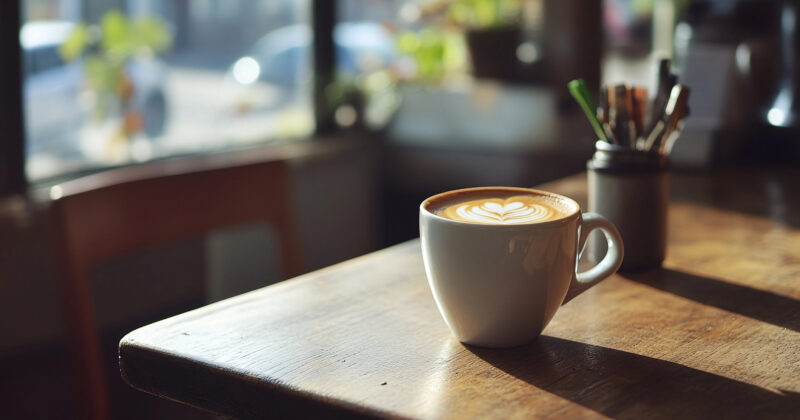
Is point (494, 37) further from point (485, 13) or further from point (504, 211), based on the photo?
point (504, 211)

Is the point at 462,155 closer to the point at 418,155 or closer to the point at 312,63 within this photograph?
the point at 418,155

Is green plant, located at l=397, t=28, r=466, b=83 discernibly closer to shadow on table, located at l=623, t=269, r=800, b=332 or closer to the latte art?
shadow on table, located at l=623, t=269, r=800, b=332

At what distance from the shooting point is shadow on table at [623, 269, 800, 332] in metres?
0.92

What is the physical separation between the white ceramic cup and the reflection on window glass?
153 cm

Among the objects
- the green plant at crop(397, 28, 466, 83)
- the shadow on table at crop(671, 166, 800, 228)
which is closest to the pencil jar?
the shadow on table at crop(671, 166, 800, 228)

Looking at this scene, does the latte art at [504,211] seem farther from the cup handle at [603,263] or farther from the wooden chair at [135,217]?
the wooden chair at [135,217]

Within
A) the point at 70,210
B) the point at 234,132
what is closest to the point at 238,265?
the point at 234,132

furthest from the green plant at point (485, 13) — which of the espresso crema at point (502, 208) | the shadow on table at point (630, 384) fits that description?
the shadow on table at point (630, 384)

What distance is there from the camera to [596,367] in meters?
0.77

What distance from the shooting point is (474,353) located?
31.5 inches

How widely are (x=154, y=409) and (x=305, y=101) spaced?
1176mm

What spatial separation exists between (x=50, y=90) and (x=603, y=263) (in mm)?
1625

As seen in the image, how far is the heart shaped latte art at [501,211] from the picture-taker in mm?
793

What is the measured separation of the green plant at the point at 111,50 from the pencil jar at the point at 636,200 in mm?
1492
